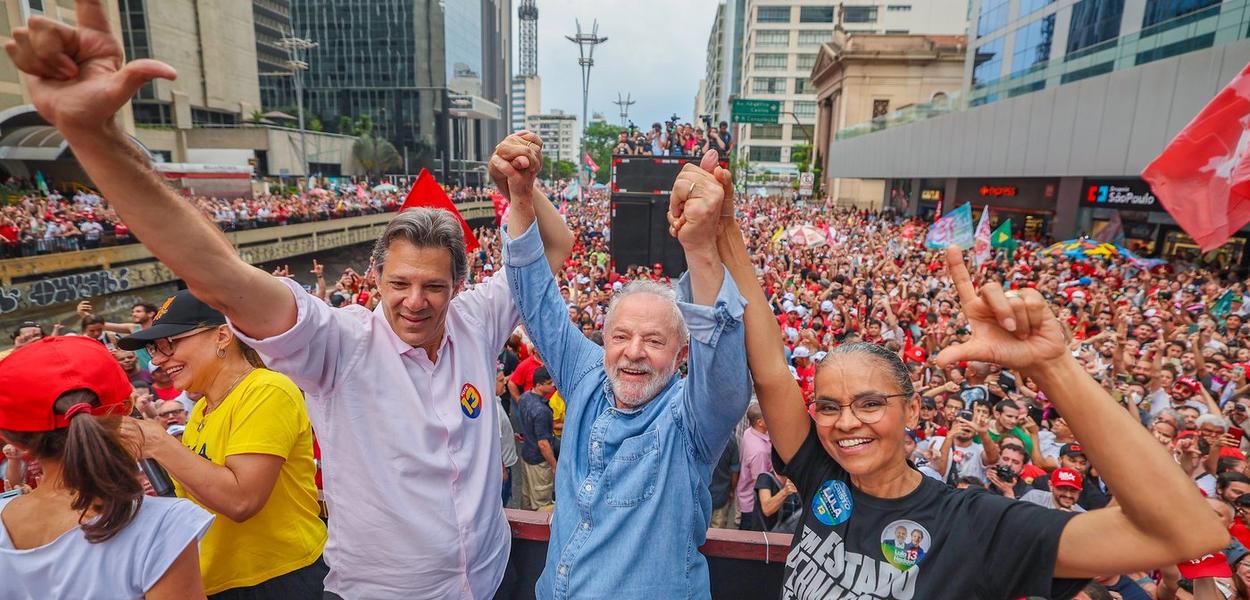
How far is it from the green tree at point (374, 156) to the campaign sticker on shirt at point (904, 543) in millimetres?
61504

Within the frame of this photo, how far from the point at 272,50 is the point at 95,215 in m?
52.1

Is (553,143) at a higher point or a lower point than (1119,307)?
higher

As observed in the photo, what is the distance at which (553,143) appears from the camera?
173 m

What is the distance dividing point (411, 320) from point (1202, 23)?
18940 millimetres

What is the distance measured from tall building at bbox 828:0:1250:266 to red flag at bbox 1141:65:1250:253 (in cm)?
1145

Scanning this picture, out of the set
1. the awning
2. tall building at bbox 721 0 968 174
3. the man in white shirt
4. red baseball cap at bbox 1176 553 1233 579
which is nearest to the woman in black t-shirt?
the man in white shirt

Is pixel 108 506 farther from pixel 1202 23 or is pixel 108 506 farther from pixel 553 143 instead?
pixel 553 143

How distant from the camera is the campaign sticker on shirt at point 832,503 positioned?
1748mm

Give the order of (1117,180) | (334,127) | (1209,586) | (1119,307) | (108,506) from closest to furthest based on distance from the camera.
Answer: (108,506) → (1209,586) → (1119,307) → (1117,180) → (334,127)

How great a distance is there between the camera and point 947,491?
170 cm

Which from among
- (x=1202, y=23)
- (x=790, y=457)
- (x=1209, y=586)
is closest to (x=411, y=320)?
(x=790, y=457)

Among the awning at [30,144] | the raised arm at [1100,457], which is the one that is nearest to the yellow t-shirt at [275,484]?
the raised arm at [1100,457]

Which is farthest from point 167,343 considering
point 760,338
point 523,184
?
point 760,338

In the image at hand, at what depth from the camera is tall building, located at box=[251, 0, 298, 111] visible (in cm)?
5950
